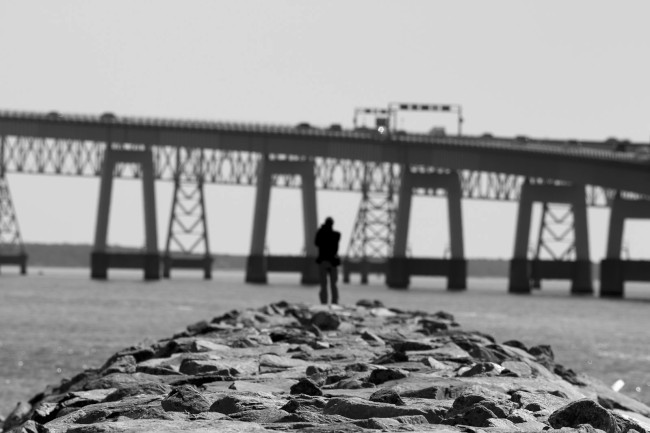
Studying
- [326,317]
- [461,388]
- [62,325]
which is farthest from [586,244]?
[461,388]

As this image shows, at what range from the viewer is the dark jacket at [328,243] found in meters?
29.7

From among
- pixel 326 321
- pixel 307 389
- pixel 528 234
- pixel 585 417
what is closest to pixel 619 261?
pixel 528 234

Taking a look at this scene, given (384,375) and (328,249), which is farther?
(328,249)

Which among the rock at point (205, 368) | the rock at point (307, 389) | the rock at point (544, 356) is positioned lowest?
the rock at point (544, 356)

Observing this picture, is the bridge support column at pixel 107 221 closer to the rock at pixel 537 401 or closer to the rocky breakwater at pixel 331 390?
the rocky breakwater at pixel 331 390

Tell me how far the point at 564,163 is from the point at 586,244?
7770mm

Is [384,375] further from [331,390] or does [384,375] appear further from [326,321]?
[326,321]

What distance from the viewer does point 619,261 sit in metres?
115

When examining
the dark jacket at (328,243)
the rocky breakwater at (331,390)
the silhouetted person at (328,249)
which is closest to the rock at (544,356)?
the rocky breakwater at (331,390)

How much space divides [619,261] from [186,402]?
341ft

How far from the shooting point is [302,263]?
123688mm

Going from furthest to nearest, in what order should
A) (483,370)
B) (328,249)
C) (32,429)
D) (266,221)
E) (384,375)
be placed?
(266,221) → (328,249) → (483,370) → (384,375) → (32,429)

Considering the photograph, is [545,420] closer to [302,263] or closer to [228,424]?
[228,424]

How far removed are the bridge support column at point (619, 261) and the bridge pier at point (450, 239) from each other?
33.6ft
